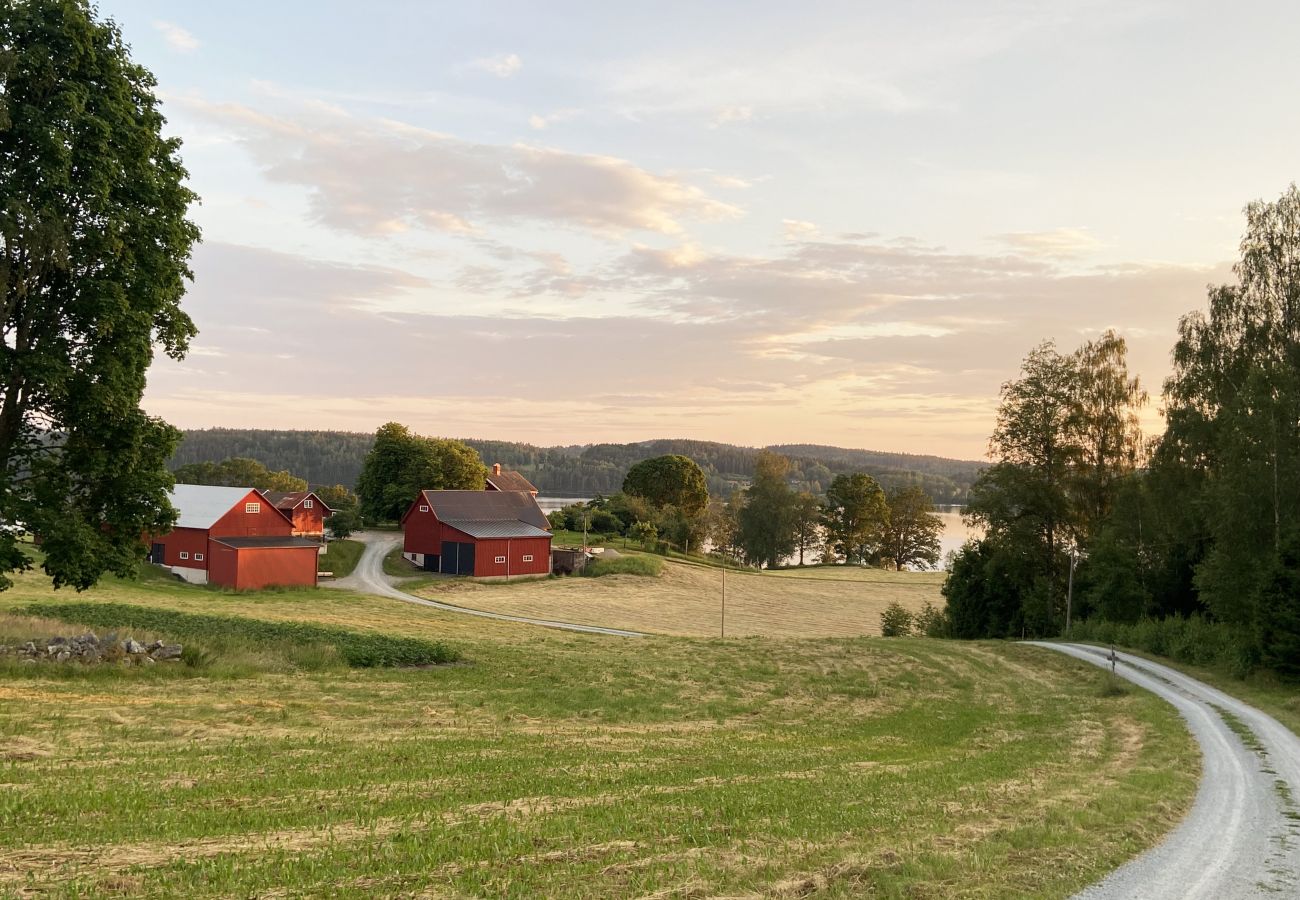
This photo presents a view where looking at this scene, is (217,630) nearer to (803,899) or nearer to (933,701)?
(933,701)

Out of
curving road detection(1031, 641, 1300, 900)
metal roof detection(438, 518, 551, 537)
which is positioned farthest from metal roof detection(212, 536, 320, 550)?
curving road detection(1031, 641, 1300, 900)

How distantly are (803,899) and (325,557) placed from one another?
7830 cm

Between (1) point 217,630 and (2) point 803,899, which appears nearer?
(2) point 803,899

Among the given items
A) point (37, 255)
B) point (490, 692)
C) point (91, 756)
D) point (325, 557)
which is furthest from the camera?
point (325, 557)

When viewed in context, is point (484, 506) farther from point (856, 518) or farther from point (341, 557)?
point (856, 518)

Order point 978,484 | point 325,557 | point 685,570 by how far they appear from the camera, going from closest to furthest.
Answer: point 978,484, point 325,557, point 685,570

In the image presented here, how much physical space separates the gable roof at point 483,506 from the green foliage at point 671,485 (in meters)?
38.7

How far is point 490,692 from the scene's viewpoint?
78.6 ft

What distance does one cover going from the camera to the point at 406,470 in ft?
320

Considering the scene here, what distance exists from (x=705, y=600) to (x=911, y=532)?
62.5 m

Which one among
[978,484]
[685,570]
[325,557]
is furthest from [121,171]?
A: [685,570]

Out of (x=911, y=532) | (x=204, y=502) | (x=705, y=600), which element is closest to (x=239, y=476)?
(x=204, y=502)

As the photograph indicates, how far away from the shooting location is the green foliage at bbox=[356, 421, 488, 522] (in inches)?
3814

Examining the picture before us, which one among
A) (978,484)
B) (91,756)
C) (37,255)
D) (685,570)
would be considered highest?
(37,255)
